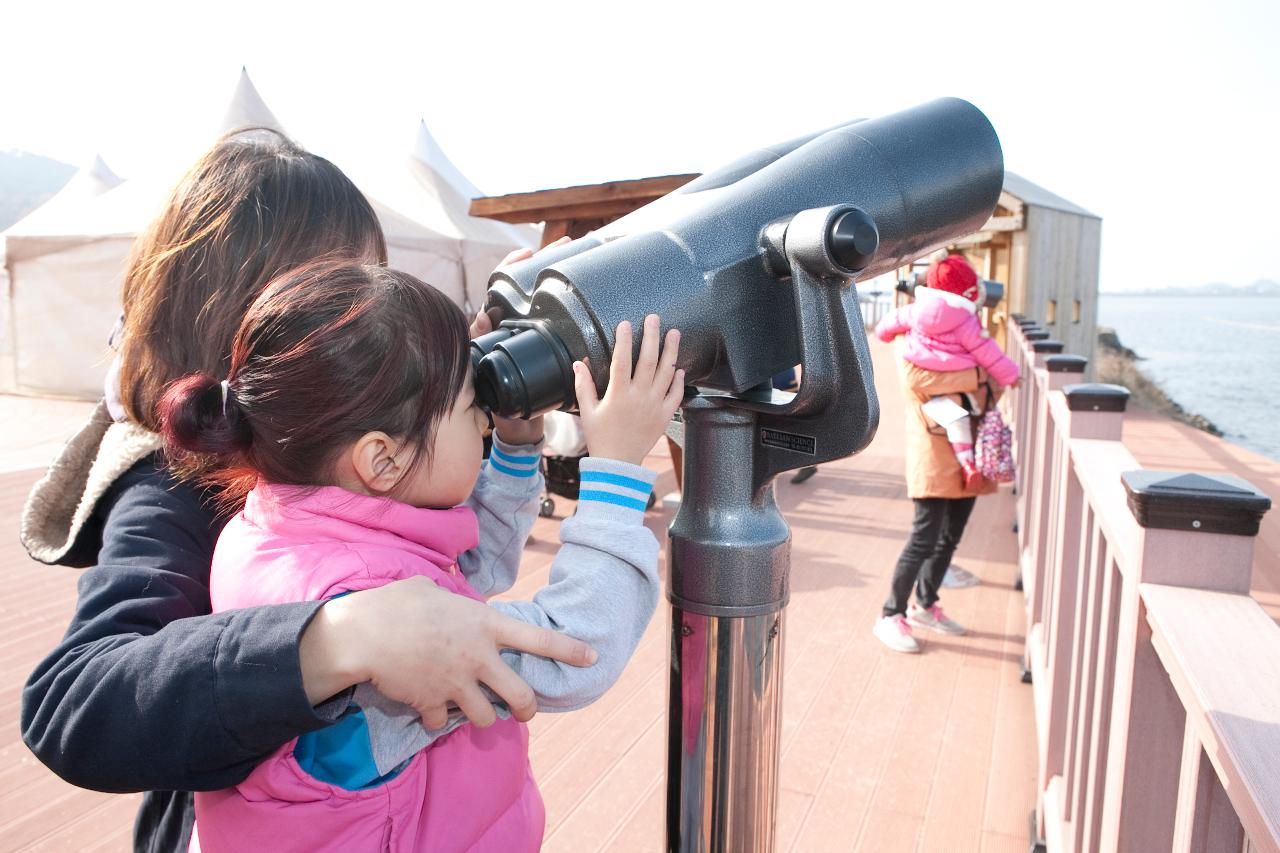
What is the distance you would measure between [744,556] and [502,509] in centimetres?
43

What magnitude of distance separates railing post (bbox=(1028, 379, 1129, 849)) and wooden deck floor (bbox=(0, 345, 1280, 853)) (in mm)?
214

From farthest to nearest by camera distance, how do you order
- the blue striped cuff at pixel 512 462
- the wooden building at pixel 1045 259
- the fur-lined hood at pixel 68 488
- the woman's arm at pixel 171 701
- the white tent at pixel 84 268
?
the white tent at pixel 84 268
the wooden building at pixel 1045 259
the blue striped cuff at pixel 512 462
the fur-lined hood at pixel 68 488
the woman's arm at pixel 171 701

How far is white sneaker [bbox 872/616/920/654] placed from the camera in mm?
3225

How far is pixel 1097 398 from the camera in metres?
1.89

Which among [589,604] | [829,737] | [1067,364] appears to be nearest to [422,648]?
[589,604]

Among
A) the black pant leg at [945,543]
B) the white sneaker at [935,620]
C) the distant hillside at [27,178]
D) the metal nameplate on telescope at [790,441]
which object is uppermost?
the distant hillside at [27,178]

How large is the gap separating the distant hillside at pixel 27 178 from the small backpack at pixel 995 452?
6000cm

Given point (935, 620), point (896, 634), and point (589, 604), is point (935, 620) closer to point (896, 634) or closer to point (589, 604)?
point (896, 634)

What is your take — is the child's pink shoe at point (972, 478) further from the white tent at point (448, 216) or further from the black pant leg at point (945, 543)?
the white tent at point (448, 216)

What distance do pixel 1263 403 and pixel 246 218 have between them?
10648 millimetres

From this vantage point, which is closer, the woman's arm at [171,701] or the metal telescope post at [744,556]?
the woman's arm at [171,701]

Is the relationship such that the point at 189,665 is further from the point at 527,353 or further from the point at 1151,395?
the point at 1151,395

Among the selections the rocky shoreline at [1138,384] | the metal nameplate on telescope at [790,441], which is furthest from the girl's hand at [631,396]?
the rocky shoreline at [1138,384]

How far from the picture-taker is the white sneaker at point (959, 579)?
3.93 metres
